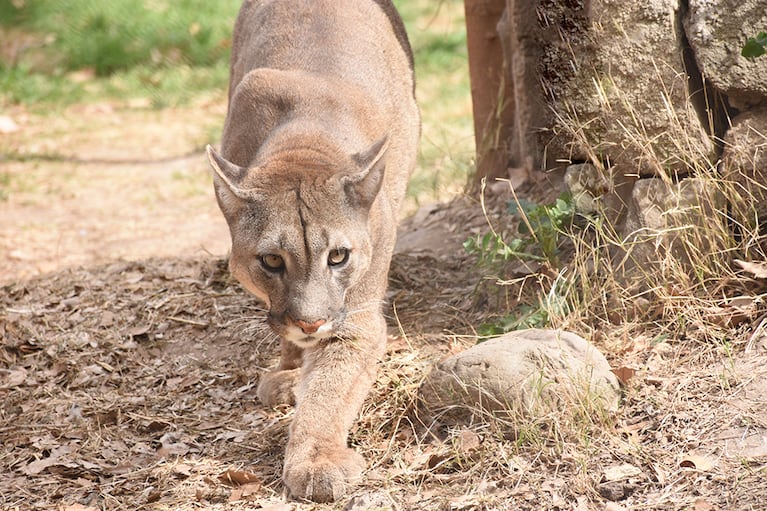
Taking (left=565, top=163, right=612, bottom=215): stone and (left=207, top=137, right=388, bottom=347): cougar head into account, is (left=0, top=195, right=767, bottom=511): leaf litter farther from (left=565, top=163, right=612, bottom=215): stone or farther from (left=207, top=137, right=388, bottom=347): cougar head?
(left=565, top=163, right=612, bottom=215): stone

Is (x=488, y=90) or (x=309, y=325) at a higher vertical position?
(x=488, y=90)

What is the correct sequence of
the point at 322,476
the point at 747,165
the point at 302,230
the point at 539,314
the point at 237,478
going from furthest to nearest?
the point at 539,314
the point at 747,165
the point at 302,230
the point at 237,478
the point at 322,476

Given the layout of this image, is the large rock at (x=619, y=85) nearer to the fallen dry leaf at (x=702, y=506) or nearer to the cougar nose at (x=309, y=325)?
the cougar nose at (x=309, y=325)

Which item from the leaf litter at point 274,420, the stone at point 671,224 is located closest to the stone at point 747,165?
the stone at point 671,224

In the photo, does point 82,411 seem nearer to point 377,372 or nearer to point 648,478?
point 377,372

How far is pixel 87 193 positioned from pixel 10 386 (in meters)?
4.06

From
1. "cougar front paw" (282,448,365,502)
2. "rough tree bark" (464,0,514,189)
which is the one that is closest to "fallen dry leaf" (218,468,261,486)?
"cougar front paw" (282,448,365,502)

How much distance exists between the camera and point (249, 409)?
515 centimetres

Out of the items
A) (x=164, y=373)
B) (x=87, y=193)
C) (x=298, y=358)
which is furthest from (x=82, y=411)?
(x=87, y=193)

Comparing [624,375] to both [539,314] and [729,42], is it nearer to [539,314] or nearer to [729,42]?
[539,314]

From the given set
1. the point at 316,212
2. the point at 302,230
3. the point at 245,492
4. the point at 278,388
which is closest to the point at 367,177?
the point at 316,212

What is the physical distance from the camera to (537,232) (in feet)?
17.4

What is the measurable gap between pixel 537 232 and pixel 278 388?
1.56 metres

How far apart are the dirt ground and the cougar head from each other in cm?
63
